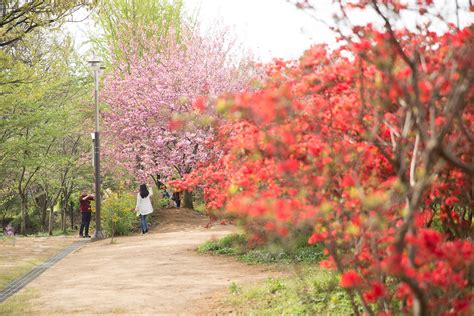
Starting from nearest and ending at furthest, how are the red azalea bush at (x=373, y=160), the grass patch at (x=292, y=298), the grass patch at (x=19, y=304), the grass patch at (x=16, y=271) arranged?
1. the red azalea bush at (x=373, y=160)
2. the grass patch at (x=292, y=298)
3. the grass patch at (x=19, y=304)
4. the grass patch at (x=16, y=271)

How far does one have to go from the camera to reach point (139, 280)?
39.3ft

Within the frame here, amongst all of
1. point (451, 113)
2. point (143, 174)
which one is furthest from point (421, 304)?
point (143, 174)

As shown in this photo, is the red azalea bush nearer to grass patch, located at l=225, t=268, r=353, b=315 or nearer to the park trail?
grass patch, located at l=225, t=268, r=353, b=315

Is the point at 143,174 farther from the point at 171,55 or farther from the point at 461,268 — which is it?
the point at 461,268

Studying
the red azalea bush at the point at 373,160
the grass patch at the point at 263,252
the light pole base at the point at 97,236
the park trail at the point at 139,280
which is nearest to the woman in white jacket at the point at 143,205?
the light pole base at the point at 97,236

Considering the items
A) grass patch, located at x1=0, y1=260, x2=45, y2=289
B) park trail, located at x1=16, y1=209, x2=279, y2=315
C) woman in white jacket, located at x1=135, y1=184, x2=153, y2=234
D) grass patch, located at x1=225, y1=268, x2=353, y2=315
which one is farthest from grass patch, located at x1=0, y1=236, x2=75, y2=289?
grass patch, located at x1=225, y1=268, x2=353, y2=315

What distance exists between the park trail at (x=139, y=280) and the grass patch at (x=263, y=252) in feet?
1.21

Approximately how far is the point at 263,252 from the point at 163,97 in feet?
54.5

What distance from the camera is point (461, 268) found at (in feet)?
15.9

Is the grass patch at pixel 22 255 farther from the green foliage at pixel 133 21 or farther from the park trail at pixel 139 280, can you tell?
the green foliage at pixel 133 21

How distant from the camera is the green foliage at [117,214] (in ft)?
76.1

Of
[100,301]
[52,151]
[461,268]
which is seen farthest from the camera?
[52,151]

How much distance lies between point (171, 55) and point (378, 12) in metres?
27.7

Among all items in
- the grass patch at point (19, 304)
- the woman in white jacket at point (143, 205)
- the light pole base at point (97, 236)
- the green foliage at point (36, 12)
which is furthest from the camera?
the woman in white jacket at point (143, 205)
